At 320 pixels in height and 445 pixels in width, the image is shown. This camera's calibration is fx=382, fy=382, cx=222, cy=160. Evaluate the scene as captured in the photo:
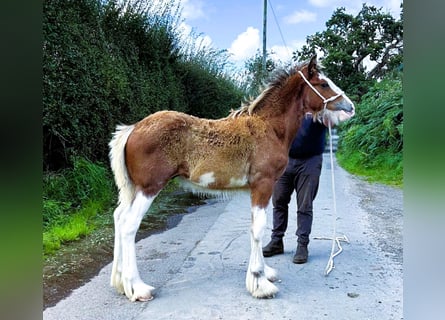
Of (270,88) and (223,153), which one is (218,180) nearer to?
(223,153)

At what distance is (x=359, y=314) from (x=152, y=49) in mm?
2242

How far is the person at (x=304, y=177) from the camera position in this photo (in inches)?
78.3

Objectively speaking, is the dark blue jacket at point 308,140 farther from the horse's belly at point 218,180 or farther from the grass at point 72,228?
the grass at point 72,228

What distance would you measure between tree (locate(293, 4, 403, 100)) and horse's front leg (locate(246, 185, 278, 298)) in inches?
31.8

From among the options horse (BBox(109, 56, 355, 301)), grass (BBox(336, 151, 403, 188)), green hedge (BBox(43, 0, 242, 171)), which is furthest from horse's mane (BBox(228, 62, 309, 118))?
grass (BBox(336, 151, 403, 188))

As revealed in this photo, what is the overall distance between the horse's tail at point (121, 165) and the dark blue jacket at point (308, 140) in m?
0.88

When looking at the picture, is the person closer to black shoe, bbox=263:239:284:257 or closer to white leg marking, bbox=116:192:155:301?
black shoe, bbox=263:239:284:257

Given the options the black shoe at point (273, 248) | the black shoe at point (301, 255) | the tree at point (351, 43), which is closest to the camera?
the tree at point (351, 43)

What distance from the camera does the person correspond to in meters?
1.99

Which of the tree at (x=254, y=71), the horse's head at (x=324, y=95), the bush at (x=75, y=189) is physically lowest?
the bush at (x=75, y=189)

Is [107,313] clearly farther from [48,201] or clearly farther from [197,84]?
[197,84]

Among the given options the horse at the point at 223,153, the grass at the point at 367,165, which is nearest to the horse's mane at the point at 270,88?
the horse at the point at 223,153
